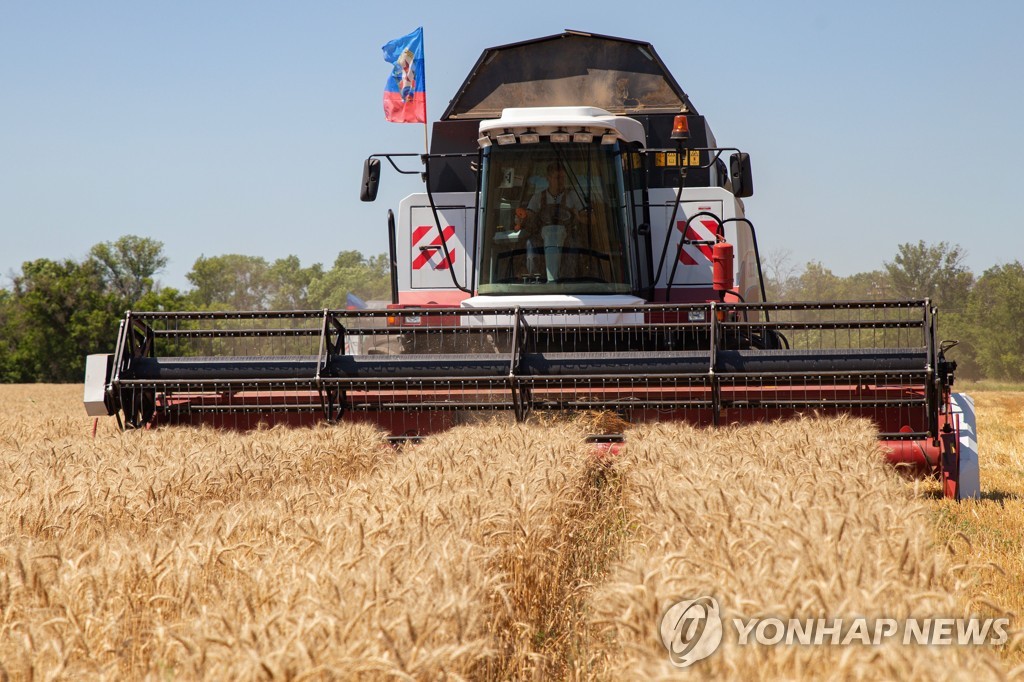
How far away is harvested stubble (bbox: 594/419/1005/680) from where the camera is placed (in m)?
1.91

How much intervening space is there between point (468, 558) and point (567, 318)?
4.68 metres

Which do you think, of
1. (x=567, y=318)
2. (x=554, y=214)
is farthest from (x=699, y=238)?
(x=567, y=318)

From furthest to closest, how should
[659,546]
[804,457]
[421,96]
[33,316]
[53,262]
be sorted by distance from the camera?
[53,262], [33,316], [421,96], [804,457], [659,546]

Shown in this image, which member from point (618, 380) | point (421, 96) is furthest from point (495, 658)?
point (421, 96)

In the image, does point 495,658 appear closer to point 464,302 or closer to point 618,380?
point 618,380

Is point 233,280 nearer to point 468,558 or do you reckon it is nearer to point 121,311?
point 121,311

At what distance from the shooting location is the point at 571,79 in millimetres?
9305

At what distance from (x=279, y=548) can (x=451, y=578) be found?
736 mm

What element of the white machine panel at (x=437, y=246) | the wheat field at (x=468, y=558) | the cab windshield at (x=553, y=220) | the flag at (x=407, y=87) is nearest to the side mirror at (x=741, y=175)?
the cab windshield at (x=553, y=220)

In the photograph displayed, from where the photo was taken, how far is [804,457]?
4.58 m

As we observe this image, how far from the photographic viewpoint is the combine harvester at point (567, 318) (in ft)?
21.0

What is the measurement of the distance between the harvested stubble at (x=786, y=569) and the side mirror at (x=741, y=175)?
4.10 metres

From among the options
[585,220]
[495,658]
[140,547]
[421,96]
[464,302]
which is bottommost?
[495,658]

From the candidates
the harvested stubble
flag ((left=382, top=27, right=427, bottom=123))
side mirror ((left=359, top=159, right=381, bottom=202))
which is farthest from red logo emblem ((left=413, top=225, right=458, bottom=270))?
the harvested stubble
